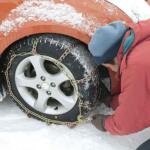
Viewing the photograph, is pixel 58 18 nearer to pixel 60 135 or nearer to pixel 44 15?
pixel 44 15

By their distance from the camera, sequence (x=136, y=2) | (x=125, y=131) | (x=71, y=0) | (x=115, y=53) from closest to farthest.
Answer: (x=115, y=53), (x=125, y=131), (x=71, y=0), (x=136, y=2)

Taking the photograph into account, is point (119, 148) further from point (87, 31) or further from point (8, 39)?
point (8, 39)

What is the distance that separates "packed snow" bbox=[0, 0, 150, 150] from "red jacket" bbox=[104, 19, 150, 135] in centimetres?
41

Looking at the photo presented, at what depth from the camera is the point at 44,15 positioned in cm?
271

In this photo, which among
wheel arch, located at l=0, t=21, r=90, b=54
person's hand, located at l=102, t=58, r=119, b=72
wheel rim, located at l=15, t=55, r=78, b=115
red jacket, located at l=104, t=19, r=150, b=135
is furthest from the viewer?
wheel rim, located at l=15, t=55, r=78, b=115

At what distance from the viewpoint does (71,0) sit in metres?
2.74

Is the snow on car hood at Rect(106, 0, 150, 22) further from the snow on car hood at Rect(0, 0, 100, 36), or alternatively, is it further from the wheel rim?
the wheel rim

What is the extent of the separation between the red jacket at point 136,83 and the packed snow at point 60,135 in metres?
0.41

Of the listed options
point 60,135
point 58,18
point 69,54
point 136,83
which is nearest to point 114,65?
point 136,83

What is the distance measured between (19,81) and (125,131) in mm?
850

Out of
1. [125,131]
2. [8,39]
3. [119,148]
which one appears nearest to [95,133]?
[119,148]

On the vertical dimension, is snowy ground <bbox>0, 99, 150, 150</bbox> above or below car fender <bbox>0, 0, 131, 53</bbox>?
below

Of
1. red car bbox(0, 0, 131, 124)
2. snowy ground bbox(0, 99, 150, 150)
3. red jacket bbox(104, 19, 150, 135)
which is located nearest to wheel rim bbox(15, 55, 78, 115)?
red car bbox(0, 0, 131, 124)

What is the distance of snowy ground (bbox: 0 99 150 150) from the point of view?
9.43 feet
